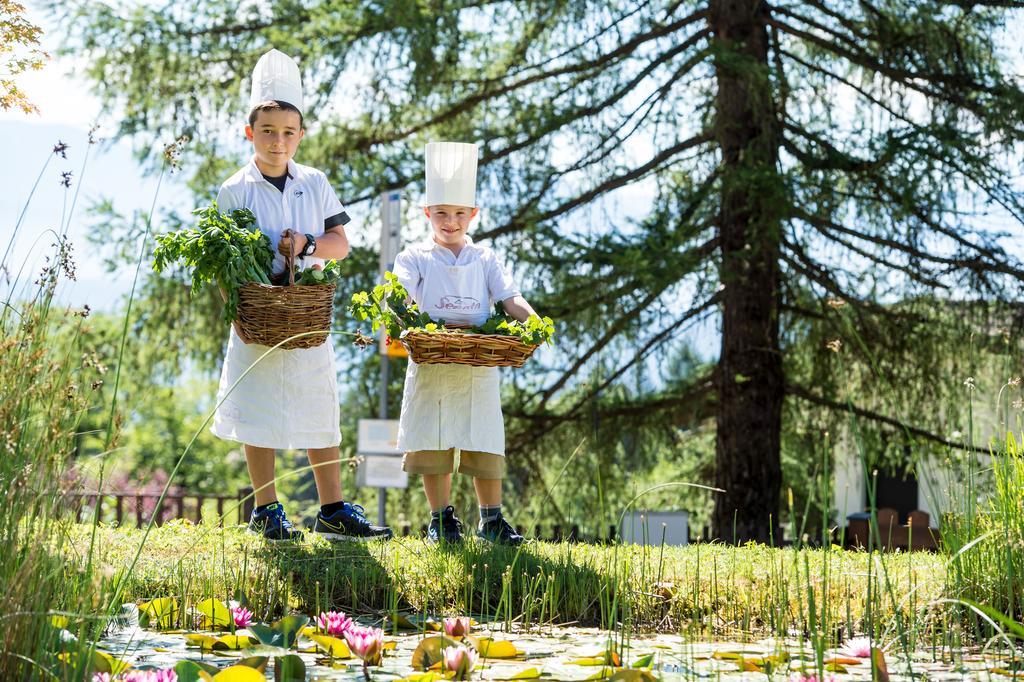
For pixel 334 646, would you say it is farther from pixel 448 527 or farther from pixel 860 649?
pixel 448 527

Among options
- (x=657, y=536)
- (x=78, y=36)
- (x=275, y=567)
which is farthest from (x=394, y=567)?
(x=78, y=36)

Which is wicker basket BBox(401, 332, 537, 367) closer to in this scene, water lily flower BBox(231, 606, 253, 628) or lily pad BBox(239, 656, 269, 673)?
water lily flower BBox(231, 606, 253, 628)

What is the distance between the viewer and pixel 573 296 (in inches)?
327

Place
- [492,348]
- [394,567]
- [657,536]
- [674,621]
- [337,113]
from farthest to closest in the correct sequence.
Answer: [337,113], [657,536], [492,348], [394,567], [674,621]

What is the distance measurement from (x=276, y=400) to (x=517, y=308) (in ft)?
3.56

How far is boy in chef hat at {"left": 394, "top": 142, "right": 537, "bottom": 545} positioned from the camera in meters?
4.67

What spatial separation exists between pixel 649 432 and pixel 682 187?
83.2 inches

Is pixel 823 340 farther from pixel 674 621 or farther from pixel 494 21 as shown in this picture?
pixel 674 621

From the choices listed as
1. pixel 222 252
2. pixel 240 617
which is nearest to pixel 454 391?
pixel 222 252

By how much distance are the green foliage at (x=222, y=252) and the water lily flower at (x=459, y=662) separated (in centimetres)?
210

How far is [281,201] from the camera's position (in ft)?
14.8

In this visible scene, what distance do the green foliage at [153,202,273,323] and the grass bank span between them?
0.96 meters

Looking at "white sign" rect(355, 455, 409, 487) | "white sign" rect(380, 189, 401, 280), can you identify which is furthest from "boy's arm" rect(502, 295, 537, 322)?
"white sign" rect(355, 455, 409, 487)

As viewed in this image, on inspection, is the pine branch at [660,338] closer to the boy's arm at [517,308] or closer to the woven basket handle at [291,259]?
the boy's arm at [517,308]
